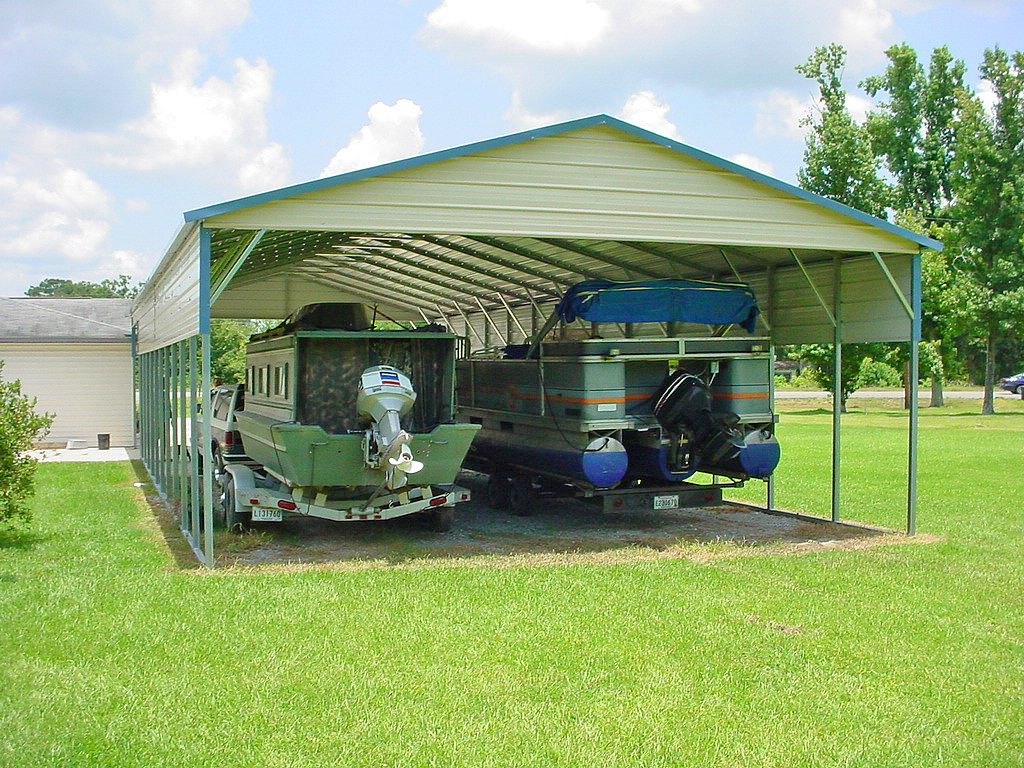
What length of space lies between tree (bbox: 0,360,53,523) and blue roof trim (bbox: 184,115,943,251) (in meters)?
3.23

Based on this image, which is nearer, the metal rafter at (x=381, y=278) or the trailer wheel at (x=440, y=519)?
the trailer wheel at (x=440, y=519)

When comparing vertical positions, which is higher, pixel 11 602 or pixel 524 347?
pixel 524 347

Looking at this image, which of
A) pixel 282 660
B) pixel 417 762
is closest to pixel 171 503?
pixel 282 660

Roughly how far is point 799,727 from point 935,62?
50321mm

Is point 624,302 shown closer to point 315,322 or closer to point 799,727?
point 315,322

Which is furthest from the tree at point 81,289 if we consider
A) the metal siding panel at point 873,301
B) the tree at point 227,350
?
the metal siding panel at point 873,301

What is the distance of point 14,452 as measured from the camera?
1082 centimetres

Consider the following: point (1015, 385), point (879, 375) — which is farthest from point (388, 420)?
point (1015, 385)

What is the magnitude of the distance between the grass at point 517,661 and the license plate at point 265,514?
0.98 metres

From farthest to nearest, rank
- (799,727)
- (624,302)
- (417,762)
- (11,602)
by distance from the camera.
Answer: (624,302)
(11,602)
(799,727)
(417,762)

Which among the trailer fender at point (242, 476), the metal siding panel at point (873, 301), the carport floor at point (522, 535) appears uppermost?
the metal siding panel at point (873, 301)

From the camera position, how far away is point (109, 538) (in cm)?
1145

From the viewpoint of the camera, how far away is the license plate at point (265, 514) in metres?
11.2

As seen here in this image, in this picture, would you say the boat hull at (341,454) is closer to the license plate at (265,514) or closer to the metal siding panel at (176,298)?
the license plate at (265,514)
